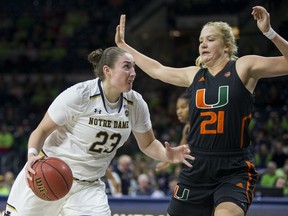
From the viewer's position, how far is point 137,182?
999 centimetres

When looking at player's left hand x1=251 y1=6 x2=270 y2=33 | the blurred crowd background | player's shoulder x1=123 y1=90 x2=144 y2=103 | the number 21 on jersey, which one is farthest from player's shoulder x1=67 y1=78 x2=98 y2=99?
the blurred crowd background

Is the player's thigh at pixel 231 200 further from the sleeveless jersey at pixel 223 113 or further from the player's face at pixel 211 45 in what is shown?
the player's face at pixel 211 45

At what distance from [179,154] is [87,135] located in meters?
0.64

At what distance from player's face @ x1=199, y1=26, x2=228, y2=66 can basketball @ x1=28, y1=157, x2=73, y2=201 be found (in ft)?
3.92

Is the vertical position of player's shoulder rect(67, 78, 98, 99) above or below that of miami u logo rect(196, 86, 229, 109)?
above

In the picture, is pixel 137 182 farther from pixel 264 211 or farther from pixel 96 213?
pixel 96 213

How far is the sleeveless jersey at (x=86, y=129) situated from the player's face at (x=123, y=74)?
0.14 metres

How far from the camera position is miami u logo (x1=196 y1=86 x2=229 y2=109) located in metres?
4.18

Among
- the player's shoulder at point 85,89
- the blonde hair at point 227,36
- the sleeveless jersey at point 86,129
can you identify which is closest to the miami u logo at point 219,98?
the blonde hair at point 227,36

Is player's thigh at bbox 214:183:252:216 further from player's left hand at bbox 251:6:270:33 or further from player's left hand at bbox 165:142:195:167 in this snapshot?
player's left hand at bbox 251:6:270:33

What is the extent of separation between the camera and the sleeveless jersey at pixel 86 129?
433 cm

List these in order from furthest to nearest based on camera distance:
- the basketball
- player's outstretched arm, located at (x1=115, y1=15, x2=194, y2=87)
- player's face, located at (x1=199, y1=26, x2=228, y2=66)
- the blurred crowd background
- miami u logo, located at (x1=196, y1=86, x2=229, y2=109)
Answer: the blurred crowd background, player's outstretched arm, located at (x1=115, y1=15, x2=194, y2=87), player's face, located at (x1=199, y1=26, x2=228, y2=66), miami u logo, located at (x1=196, y1=86, x2=229, y2=109), the basketball

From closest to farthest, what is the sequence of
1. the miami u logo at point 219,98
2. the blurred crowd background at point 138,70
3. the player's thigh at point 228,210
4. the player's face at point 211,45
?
the player's thigh at point 228,210, the miami u logo at point 219,98, the player's face at point 211,45, the blurred crowd background at point 138,70

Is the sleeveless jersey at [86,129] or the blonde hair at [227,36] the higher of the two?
the blonde hair at [227,36]
